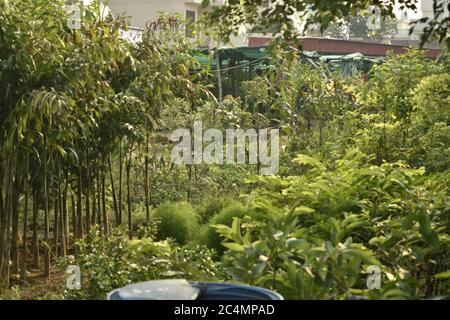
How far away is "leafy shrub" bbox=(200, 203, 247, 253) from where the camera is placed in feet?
24.1

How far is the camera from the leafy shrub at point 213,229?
734 centimetres

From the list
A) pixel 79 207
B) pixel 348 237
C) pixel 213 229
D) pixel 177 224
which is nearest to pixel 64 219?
pixel 79 207

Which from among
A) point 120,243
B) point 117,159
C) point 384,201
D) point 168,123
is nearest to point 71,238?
point 117,159

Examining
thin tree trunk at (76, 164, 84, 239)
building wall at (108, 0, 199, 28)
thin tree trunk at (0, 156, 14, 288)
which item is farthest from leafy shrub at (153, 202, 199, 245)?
building wall at (108, 0, 199, 28)

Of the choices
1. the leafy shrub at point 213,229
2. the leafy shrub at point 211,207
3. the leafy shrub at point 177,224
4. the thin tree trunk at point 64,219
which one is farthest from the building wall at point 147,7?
the leafy shrub at point 213,229

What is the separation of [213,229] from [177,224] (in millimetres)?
960

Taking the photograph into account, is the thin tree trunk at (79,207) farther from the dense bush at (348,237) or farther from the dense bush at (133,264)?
the dense bush at (348,237)

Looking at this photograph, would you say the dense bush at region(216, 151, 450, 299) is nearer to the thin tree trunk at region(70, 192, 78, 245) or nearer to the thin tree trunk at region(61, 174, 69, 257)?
the thin tree trunk at region(61, 174, 69, 257)

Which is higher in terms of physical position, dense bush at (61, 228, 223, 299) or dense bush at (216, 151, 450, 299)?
dense bush at (216, 151, 450, 299)

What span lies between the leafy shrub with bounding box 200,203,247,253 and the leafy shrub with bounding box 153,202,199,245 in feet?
1.85

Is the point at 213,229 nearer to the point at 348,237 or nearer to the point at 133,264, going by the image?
the point at 133,264

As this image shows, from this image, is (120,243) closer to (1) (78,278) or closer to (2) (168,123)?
(1) (78,278)

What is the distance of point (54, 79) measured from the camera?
680 centimetres

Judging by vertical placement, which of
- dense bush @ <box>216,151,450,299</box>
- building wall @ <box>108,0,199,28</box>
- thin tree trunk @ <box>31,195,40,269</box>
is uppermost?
building wall @ <box>108,0,199,28</box>
